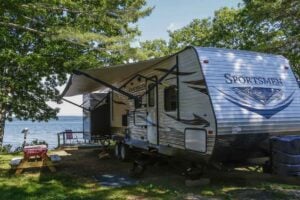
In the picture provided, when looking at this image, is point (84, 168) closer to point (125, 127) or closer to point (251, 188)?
point (125, 127)

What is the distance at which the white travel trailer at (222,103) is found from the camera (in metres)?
Answer: 8.16

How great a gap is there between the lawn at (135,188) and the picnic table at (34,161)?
20 cm

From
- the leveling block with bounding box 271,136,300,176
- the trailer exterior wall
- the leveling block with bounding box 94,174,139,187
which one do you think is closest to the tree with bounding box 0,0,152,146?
the leveling block with bounding box 94,174,139,187

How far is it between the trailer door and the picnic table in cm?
287

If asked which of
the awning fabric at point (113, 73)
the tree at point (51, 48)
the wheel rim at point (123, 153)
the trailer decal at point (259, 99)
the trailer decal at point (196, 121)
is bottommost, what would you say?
the wheel rim at point (123, 153)

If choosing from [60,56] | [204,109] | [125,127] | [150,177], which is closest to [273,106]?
[204,109]

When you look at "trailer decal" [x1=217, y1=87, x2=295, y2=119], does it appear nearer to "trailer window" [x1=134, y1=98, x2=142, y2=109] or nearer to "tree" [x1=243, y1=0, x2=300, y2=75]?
"trailer window" [x1=134, y1=98, x2=142, y2=109]

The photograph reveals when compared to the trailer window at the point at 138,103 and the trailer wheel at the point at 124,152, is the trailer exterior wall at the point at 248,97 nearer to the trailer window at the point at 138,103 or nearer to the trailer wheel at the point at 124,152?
the trailer window at the point at 138,103

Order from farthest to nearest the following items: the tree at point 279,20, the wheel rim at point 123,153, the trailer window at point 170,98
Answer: the tree at point 279,20, the wheel rim at point 123,153, the trailer window at point 170,98

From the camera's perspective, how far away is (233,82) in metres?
8.54

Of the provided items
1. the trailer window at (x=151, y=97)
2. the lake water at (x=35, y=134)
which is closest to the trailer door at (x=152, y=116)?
the trailer window at (x=151, y=97)

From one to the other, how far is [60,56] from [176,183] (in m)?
10.7

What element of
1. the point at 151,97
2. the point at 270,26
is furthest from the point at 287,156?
the point at 270,26

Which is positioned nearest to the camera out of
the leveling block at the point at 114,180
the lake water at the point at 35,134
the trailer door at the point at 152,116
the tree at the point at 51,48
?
the leveling block at the point at 114,180
